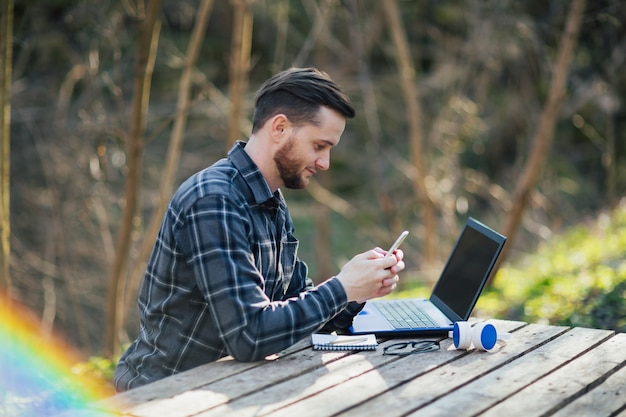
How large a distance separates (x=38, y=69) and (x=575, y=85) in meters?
6.15

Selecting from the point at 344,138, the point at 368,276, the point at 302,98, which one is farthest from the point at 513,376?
the point at 344,138

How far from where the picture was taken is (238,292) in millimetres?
2268

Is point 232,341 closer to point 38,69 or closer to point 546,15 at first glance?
point 546,15

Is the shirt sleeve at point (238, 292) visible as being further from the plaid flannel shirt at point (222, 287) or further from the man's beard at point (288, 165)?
the man's beard at point (288, 165)

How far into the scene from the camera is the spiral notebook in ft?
7.96

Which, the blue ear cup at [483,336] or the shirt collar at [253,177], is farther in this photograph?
the shirt collar at [253,177]

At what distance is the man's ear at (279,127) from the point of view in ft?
8.36

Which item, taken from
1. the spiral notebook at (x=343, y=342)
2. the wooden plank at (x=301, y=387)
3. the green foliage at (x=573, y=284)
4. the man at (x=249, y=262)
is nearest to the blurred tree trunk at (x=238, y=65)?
the green foliage at (x=573, y=284)

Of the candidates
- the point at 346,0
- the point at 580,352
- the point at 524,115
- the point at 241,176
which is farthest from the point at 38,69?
the point at 580,352

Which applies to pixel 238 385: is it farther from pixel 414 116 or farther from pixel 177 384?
pixel 414 116

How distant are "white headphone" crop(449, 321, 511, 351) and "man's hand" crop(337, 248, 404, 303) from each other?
0.76 feet

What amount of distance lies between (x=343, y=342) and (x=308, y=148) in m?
0.60

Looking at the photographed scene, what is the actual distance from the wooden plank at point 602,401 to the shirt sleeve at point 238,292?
2.29 feet

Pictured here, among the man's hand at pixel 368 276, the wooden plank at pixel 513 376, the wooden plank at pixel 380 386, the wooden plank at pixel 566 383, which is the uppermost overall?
the man's hand at pixel 368 276
